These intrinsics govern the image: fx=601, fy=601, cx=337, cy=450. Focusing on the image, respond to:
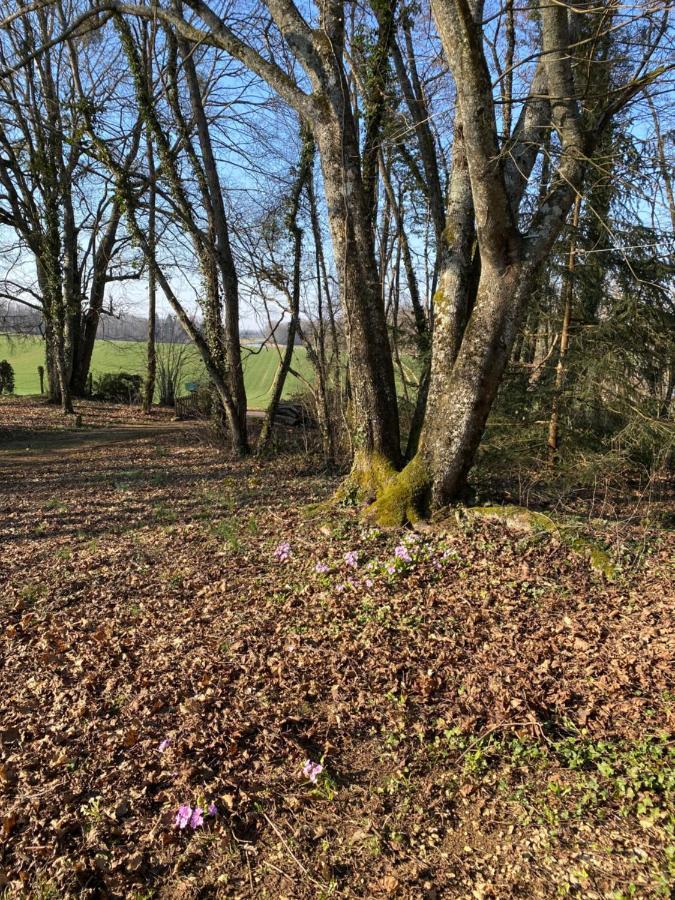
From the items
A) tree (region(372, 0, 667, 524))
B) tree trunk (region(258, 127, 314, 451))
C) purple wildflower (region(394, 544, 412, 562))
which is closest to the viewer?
tree (region(372, 0, 667, 524))

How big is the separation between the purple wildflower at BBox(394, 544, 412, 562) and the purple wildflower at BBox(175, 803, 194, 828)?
2.54 metres

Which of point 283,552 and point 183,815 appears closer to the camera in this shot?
point 183,815

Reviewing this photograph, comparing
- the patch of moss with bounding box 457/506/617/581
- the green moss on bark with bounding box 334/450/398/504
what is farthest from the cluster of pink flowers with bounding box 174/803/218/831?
the green moss on bark with bounding box 334/450/398/504

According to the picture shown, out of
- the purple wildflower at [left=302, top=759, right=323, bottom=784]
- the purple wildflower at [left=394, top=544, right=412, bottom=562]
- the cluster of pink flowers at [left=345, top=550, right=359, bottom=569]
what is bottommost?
the purple wildflower at [left=302, top=759, right=323, bottom=784]

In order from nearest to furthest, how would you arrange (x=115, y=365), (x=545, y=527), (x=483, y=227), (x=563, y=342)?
(x=483, y=227), (x=545, y=527), (x=563, y=342), (x=115, y=365)

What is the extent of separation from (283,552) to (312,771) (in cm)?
261

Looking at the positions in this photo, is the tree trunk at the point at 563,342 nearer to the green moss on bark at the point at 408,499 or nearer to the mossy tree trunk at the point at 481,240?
the mossy tree trunk at the point at 481,240

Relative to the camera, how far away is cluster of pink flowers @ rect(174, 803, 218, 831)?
105 inches

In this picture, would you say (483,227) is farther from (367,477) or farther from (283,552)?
(283,552)

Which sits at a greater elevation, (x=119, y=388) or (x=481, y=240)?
(x=481, y=240)

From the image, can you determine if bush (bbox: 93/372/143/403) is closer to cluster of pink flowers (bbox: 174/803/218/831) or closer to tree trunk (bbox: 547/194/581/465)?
tree trunk (bbox: 547/194/581/465)

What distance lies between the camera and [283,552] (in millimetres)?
5438

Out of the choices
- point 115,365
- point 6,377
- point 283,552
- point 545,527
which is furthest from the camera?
point 115,365

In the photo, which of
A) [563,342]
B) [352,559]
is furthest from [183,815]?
[563,342]
